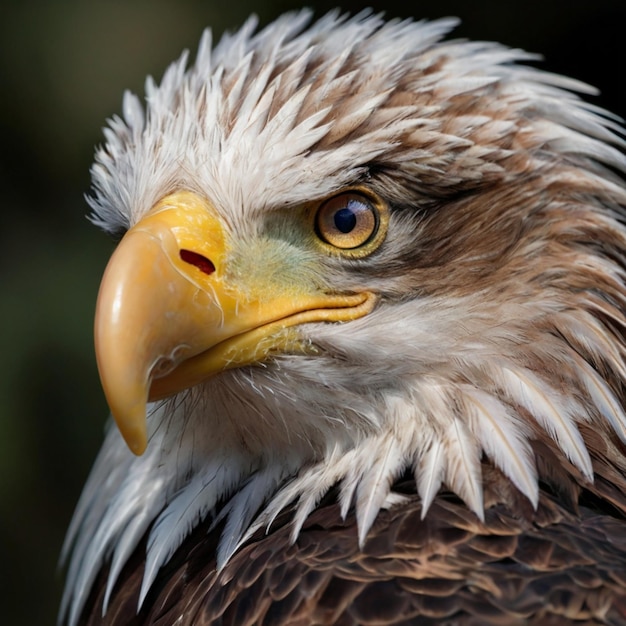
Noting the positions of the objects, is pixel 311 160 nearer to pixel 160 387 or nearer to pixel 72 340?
pixel 160 387

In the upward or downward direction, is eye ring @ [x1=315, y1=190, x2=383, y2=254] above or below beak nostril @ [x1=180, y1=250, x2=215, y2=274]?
below

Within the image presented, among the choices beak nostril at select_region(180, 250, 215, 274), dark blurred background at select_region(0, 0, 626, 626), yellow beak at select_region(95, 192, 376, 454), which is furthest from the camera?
dark blurred background at select_region(0, 0, 626, 626)

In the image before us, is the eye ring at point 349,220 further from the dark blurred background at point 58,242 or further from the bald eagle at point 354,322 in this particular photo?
the dark blurred background at point 58,242

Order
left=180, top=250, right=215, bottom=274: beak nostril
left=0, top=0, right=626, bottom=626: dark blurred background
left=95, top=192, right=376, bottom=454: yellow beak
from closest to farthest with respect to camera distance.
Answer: left=95, top=192, right=376, bottom=454: yellow beak → left=180, top=250, right=215, bottom=274: beak nostril → left=0, top=0, right=626, bottom=626: dark blurred background

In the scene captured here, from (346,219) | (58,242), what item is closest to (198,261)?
(346,219)

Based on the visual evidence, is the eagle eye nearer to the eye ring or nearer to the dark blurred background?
the eye ring

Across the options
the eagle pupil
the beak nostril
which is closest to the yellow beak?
the beak nostril

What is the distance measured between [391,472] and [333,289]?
346mm

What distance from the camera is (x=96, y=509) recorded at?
211 cm

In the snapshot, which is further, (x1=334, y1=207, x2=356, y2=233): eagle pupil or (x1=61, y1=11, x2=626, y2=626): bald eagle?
(x1=334, y1=207, x2=356, y2=233): eagle pupil

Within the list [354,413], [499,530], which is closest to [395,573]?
[499,530]

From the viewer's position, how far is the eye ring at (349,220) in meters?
1.73

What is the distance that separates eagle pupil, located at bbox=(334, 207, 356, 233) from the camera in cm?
172

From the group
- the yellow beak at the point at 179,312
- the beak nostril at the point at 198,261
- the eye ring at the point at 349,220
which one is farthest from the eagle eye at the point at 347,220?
the beak nostril at the point at 198,261
